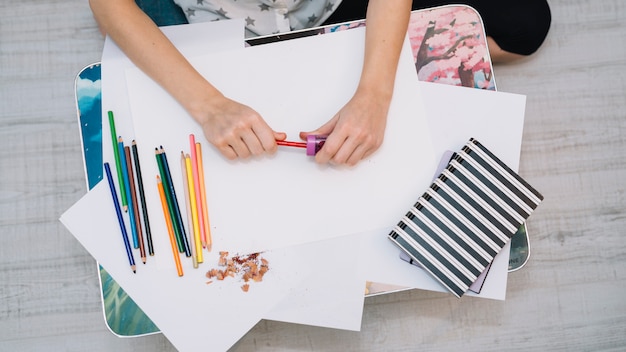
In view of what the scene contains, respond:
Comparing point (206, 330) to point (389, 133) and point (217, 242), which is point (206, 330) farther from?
point (389, 133)

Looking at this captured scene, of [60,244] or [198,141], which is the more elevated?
[198,141]

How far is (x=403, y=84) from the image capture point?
0.73 meters

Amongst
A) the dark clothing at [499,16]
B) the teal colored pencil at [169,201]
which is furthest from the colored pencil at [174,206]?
the dark clothing at [499,16]

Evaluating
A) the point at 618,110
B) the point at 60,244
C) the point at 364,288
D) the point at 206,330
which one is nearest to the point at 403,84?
the point at 364,288

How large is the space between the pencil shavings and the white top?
37 cm

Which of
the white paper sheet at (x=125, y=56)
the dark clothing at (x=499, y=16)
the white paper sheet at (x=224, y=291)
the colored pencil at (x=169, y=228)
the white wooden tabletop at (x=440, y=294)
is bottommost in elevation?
the white wooden tabletop at (x=440, y=294)

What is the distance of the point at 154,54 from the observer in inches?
28.2

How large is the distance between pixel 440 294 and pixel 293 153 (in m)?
0.48

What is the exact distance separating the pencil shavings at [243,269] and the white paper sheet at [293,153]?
13 millimetres

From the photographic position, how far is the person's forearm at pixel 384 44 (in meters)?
0.71

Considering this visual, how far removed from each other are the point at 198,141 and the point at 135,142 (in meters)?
0.08

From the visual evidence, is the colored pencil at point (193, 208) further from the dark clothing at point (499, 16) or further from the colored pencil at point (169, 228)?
the dark clothing at point (499, 16)

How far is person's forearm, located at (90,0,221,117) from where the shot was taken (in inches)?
27.9

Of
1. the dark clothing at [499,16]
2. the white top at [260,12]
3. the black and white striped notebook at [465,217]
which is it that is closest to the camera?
the black and white striped notebook at [465,217]
